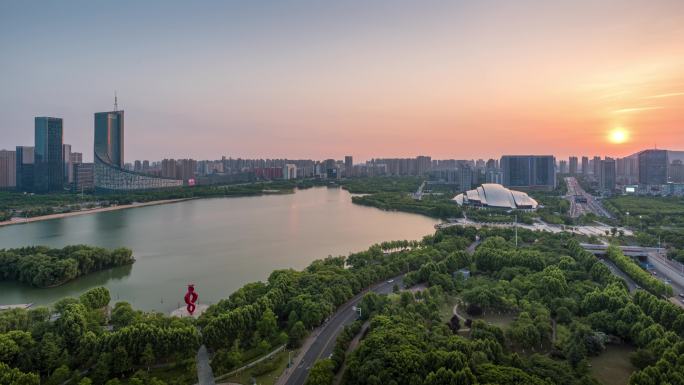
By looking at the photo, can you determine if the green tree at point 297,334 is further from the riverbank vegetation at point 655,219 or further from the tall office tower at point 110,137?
the tall office tower at point 110,137

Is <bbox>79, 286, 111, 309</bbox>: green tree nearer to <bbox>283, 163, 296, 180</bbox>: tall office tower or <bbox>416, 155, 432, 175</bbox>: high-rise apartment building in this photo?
<bbox>283, 163, 296, 180</bbox>: tall office tower

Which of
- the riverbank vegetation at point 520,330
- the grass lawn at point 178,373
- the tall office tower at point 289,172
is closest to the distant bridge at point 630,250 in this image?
the riverbank vegetation at point 520,330

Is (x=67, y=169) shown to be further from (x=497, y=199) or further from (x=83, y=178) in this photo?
(x=497, y=199)

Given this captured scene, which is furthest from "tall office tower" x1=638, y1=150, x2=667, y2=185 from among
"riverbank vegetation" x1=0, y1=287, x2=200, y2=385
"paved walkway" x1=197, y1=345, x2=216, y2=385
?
"riverbank vegetation" x1=0, y1=287, x2=200, y2=385

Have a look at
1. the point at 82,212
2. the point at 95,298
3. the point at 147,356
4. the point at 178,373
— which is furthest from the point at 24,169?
the point at 178,373

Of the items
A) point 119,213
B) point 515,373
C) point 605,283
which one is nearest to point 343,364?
point 515,373

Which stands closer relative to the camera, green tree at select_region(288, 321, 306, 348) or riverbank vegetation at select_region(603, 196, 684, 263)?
green tree at select_region(288, 321, 306, 348)
